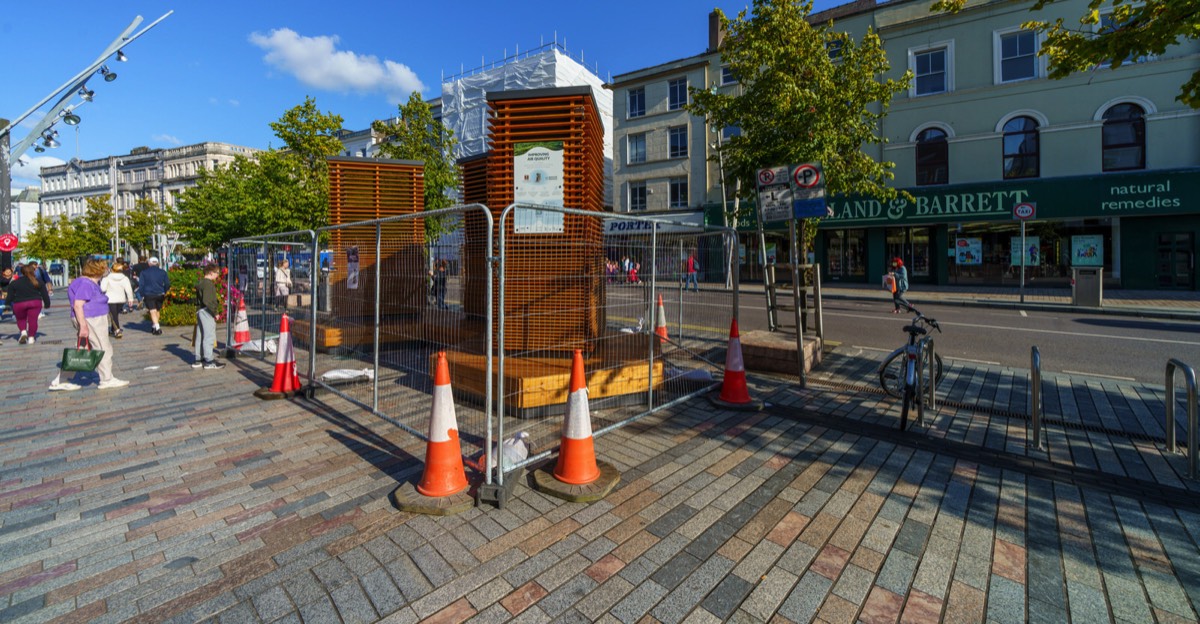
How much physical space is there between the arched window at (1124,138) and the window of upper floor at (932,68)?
5650 mm

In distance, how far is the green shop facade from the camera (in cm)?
1933

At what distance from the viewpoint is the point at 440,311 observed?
4836 millimetres

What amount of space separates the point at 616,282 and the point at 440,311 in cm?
173

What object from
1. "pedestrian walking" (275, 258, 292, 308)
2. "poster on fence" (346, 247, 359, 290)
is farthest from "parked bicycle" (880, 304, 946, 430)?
"pedestrian walking" (275, 258, 292, 308)

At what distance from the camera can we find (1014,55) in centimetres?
2152

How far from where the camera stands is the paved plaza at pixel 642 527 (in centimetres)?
252

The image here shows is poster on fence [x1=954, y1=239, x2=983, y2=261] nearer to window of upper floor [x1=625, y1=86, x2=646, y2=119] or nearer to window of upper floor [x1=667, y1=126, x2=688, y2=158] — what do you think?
window of upper floor [x1=667, y1=126, x2=688, y2=158]

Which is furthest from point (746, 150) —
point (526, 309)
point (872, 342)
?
point (526, 309)

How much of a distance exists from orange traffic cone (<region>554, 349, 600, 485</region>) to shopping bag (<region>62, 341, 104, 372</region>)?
20.6ft

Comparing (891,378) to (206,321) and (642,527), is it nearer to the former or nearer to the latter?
(642,527)

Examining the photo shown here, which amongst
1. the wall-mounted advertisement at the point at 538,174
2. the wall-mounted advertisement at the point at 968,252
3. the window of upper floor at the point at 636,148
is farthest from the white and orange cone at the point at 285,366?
the window of upper floor at the point at 636,148

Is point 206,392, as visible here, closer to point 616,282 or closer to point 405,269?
point 405,269

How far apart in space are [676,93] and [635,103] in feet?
9.51

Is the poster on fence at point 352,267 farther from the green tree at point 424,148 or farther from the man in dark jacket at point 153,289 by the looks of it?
the green tree at point 424,148
